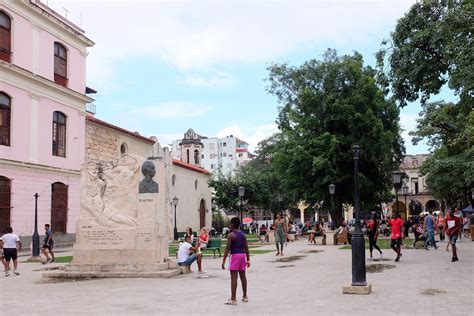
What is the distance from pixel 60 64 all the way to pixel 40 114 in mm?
4031

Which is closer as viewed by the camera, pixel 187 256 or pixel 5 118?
pixel 187 256

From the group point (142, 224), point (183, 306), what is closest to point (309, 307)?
point (183, 306)

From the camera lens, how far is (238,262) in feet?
32.0

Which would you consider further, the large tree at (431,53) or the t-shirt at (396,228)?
the t-shirt at (396,228)

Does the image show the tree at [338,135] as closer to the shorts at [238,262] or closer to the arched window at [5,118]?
the arched window at [5,118]

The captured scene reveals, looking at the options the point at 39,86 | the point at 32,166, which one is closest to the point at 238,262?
the point at 32,166

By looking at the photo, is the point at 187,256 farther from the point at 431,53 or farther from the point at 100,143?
the point at 100,143

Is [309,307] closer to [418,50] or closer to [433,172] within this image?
[418,50]

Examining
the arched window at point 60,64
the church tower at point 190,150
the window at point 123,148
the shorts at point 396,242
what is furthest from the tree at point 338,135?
the church tower at point 190,150

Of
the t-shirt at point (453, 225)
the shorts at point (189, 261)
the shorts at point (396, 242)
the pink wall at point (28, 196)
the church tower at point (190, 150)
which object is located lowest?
the shorts at point (189, 261)

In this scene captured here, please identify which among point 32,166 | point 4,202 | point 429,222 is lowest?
point 429,222

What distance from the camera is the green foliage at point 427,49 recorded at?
1549 centimetres

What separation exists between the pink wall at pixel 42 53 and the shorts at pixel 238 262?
23.4 metres

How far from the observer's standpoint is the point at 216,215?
214 ft
